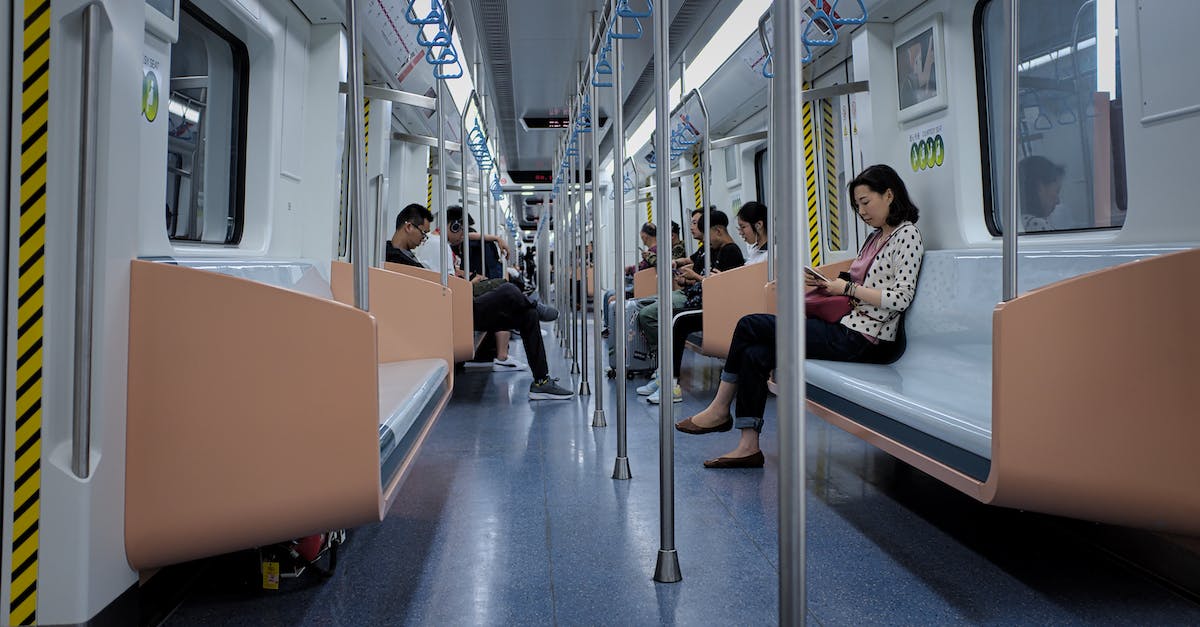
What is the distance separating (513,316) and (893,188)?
9.27 feet

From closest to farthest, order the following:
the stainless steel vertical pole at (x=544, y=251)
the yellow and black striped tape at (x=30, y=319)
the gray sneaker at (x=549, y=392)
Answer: the yellow and black striped tape at (x=30, y=319) → the gray sneaker at (x=549, y=392) → the stainless steel vertical pole at (x=544, y=251)

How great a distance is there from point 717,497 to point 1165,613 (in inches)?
55.4

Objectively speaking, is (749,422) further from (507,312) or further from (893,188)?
(507,312)

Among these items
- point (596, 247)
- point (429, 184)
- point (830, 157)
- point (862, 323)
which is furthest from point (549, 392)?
point (429, 184)

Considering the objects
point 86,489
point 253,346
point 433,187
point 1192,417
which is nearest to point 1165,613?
point 1192,417

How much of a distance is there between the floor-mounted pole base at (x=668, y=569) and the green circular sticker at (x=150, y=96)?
2193 mm

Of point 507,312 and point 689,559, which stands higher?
point 507,312

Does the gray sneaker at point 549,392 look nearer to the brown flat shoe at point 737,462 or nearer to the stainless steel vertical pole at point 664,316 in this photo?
the brown flat shoe at point 737,462

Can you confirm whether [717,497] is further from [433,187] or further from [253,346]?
[433,187]

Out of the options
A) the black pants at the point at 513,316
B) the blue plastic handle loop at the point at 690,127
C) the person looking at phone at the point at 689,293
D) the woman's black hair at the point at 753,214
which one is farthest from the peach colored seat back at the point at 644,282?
the black pants at the point at 513,316

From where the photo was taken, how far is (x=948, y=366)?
2.97 m

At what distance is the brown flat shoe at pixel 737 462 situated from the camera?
11.0 ft

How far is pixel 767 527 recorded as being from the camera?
2562 mm

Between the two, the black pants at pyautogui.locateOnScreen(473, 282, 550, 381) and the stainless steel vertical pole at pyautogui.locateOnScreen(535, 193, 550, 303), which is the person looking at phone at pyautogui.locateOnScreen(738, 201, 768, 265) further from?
the stainless steel vertical pole at pyautogui.locateOnScreen(535, 193, 550, 303)
